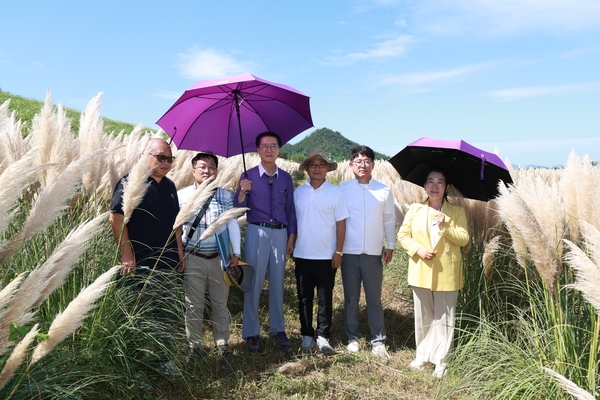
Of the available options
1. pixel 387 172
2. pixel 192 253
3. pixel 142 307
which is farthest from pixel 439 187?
pixel 387 172

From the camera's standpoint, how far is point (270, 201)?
4.63 metres

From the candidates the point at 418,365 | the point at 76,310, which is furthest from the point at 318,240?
the point at 76,310

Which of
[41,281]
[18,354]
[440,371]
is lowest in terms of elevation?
[440,371]

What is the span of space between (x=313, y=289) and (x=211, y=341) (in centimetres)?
118

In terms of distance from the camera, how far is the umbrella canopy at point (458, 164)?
4.14m

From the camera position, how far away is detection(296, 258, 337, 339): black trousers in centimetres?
471

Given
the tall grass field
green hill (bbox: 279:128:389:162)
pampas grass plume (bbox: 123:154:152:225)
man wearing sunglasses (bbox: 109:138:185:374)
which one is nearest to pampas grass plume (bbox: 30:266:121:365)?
the tall grass field

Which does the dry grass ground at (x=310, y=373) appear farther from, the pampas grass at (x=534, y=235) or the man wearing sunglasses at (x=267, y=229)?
the pampas grass at (x=534, y=235)

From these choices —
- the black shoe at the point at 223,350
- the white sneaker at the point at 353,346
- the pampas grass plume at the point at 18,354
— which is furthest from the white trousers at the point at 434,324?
the pampas grass plume at the point at 18,354

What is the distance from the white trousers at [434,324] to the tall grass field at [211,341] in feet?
0.66

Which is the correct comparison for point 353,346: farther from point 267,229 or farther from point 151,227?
point 151,227

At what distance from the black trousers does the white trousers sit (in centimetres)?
87

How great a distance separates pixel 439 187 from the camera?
13.7ft

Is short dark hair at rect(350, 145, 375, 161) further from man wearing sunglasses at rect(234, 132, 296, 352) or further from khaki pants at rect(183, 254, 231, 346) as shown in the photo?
khaki pants at rect(183, 254, 231, 346)
